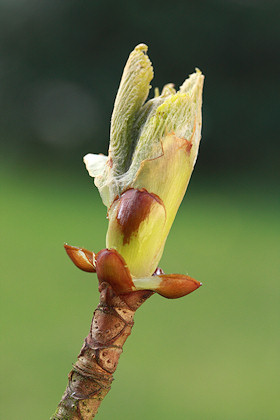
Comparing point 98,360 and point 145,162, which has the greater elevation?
point 145,162

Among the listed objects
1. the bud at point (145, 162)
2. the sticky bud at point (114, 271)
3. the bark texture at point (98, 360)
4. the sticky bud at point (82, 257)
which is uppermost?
the bud at point (145, 162)

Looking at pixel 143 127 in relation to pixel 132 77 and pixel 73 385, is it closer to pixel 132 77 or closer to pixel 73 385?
pixel 132 77

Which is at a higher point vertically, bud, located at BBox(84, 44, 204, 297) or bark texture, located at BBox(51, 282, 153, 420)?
bud, located at BBox(84, 44, 204, 297)

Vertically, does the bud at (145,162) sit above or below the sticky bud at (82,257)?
above

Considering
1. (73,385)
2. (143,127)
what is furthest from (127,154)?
(73,385)
